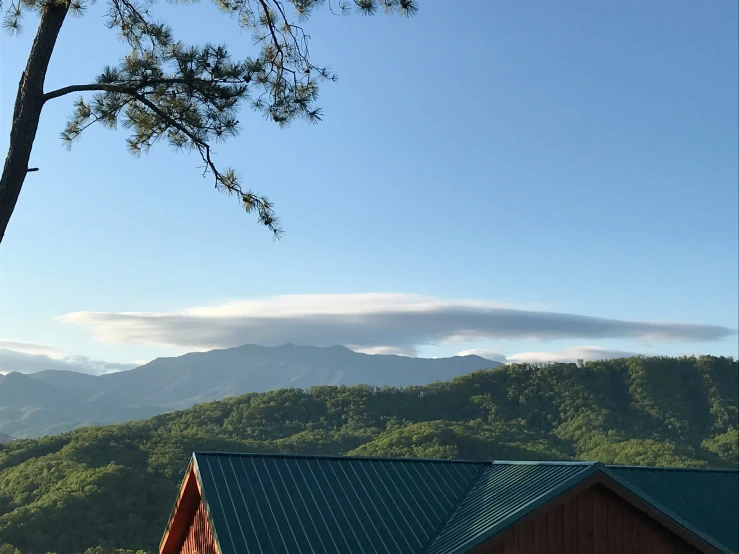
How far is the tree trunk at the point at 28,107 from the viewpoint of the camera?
8.66 meters

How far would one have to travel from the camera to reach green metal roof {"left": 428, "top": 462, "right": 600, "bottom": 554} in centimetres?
1005

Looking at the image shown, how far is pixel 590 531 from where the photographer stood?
413 inches

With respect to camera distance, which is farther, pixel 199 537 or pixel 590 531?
Answer: pixel 199 537

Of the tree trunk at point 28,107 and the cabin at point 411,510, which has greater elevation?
the tree trunk at point 28,107

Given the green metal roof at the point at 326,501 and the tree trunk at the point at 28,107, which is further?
the green metal roof at the point at 326,501

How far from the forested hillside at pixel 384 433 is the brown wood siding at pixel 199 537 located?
19.2m

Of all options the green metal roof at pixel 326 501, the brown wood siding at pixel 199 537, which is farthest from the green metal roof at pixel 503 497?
the brown wood siding at pixel 199 537

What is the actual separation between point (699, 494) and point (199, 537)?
1009 cm

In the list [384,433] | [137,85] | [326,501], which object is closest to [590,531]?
[326,501]

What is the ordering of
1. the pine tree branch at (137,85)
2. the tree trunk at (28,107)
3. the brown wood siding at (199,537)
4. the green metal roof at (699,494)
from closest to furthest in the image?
the tree trunk at (28,107), the pine tree branch at (137,85), the brown wood siding at (199,537), the green metal roof at (699,494)

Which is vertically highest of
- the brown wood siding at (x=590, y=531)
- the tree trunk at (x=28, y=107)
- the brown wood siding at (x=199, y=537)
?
the tree trunk at (x=28, y=107)

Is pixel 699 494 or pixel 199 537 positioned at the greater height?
pixel 699 494

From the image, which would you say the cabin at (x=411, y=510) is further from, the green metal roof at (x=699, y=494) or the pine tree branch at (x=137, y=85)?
the pine tree branch at (x=137, y=85)

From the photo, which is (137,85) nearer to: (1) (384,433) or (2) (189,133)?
(2) (189,133)
